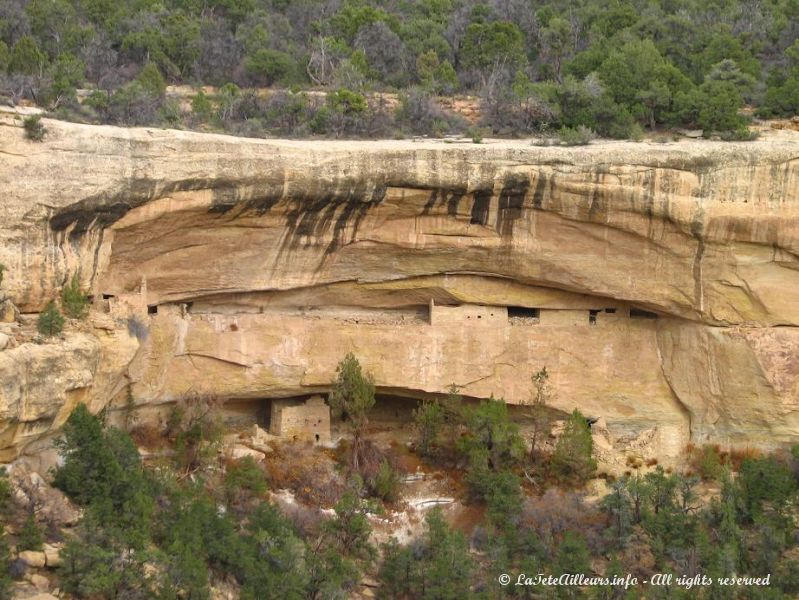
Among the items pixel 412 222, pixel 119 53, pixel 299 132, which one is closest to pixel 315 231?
pixel 412 222

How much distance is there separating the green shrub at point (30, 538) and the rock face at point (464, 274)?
281 centimetres

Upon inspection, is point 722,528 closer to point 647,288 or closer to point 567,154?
point 647,288

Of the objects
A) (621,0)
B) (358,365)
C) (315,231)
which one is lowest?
(358,365)

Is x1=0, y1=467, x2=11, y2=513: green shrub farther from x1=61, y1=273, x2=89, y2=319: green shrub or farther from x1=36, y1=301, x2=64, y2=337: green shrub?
x1=61, y1=273, x2=89, y2=319: green shrub

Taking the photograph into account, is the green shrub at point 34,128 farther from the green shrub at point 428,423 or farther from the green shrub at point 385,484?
the green shrub at point 428,423

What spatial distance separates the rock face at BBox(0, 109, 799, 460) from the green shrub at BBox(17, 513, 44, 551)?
2809 millimetres

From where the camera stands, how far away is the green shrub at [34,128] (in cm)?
1803

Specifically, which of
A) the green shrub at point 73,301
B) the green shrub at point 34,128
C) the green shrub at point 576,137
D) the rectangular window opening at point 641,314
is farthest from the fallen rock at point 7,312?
the rectangular window opening at point 641,314

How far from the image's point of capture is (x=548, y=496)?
20906mm

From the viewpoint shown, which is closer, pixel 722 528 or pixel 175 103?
pixel 722 528

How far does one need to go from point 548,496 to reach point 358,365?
10.9ft

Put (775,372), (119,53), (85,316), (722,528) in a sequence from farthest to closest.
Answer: (119,53) < (775,372) < (722,528) < (85,316)

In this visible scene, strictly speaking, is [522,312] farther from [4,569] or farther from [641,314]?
[4,569]

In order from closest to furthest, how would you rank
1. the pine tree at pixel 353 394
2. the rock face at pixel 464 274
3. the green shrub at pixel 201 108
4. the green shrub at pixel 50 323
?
the green shrub at pixel 50 323, the rock face at pixel 464 274, the pine tree at pixel 353 394, the green shrub at pixel 201 108
